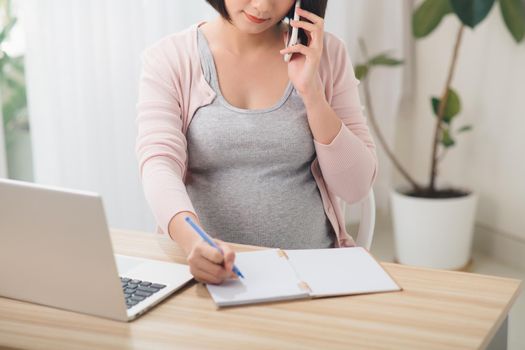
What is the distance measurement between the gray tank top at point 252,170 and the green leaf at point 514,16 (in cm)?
146

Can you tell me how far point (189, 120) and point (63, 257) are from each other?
0.57 meters

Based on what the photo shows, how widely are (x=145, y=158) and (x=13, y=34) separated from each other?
1.02 meters

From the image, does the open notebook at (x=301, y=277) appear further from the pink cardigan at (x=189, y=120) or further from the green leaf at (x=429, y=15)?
the green leaf at (x=429, y=15)

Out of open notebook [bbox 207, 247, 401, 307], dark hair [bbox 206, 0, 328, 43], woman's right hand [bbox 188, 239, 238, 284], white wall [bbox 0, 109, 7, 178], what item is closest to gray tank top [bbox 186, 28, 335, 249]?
dark hair [bbox 206, 0, 328, 43]

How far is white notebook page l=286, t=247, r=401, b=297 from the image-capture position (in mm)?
1134

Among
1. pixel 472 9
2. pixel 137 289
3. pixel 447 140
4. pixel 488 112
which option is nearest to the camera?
pixel 137 289

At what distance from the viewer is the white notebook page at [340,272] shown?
3.72ft

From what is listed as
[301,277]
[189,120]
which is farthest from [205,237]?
[189,120]

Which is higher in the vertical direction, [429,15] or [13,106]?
[429,15]

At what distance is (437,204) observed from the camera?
9.21 feet

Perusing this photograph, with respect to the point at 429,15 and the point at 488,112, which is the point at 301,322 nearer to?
the point at 429,15

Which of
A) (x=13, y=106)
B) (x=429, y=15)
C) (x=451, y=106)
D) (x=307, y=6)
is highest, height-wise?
(x=307, y=6)

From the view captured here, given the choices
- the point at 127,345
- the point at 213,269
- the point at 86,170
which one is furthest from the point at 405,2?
the point at 127,345

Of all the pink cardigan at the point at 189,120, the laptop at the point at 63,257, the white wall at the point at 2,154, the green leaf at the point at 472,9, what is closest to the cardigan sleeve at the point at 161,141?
the pink cardigan at the point at 189,120
